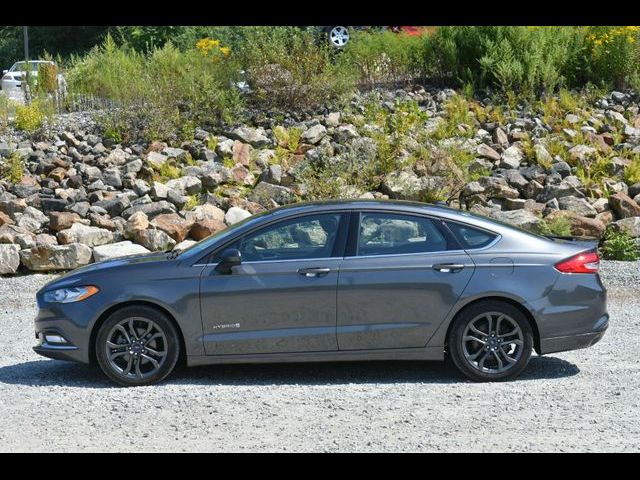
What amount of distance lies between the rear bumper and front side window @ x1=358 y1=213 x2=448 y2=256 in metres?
1.10

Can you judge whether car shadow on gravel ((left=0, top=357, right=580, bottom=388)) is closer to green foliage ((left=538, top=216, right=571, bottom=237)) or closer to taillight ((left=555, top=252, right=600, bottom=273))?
taillight ((left=555, top=252, right=600, bottom=273))

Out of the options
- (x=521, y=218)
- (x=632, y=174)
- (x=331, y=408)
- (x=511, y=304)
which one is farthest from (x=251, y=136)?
(x=331, y=408)

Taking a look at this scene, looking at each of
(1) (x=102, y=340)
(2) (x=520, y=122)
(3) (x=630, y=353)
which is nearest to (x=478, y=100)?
(2) (x=520, y=122)

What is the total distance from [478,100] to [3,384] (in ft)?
38.2

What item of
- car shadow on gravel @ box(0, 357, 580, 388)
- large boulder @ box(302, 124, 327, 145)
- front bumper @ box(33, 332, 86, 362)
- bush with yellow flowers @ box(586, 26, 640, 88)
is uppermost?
bush with yellow flowers @ box(586, 26, 640, 88)

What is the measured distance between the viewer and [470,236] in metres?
8.23

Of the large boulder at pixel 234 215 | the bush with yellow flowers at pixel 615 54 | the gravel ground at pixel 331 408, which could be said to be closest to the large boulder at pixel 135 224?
the large boulder at pixel 234 215

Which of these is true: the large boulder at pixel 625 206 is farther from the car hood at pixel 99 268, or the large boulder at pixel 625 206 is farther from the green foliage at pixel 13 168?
the green foliage at pixel 13 168

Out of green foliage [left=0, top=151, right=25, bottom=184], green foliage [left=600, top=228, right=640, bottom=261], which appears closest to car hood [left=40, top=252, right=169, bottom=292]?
green foliage [left=600, top=228, right=640, bottom=261]

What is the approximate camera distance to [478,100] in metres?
18.0

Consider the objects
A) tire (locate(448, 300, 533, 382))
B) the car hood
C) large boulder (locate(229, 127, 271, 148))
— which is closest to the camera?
tire (locate(448, 300, 533, 382))

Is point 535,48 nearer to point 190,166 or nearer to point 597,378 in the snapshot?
point 190,166

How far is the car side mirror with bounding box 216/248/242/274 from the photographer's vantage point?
803 centimetres

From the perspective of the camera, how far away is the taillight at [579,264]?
8.11 meters
